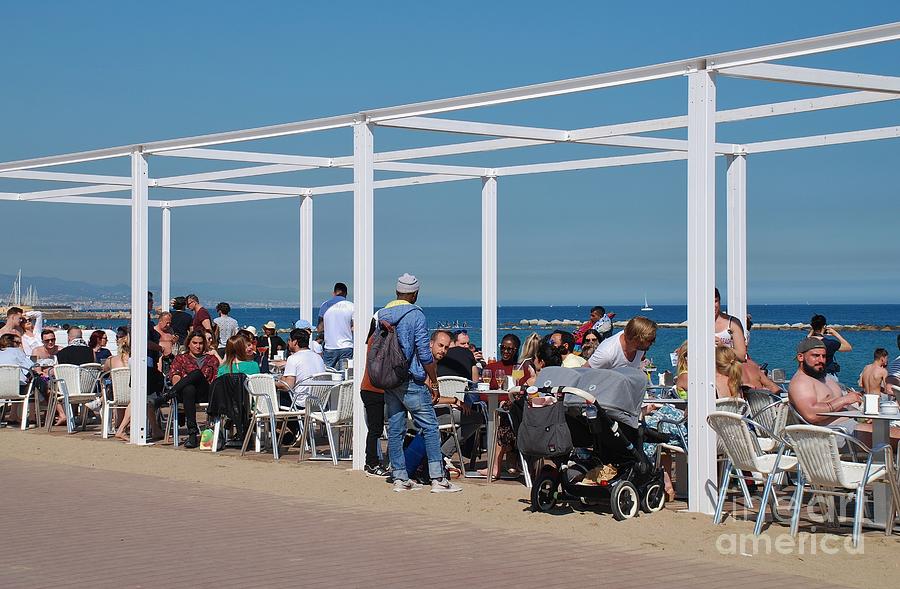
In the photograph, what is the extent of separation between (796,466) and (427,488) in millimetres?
2793

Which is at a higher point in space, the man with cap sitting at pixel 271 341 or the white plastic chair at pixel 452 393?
the man with cap sitting at pixel 271 341

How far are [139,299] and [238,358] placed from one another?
5.16 feet

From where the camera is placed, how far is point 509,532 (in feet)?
23.2

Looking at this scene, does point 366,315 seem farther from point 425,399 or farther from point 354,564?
point 354,564

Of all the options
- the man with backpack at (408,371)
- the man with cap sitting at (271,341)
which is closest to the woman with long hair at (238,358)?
the man with backpack at (408,371)

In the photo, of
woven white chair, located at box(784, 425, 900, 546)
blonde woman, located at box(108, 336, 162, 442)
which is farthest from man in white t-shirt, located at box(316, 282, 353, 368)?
woven white chair, located at box(784, 425, 900, 546)

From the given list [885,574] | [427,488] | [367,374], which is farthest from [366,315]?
[885,574]

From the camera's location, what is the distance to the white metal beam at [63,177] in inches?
547

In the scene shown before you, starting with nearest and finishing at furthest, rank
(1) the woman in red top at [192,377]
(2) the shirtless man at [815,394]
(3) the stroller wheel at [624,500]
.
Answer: (3) the stroller wheel at [624,500], (2) the shirtless man at [815,394], (1) the woman in red top at [192,377]

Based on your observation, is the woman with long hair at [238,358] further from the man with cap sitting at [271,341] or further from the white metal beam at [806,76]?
the white metal beam at [806,76]

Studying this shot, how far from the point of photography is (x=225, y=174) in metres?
15.0

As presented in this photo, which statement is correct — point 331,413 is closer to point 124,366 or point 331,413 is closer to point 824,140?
point 124,366

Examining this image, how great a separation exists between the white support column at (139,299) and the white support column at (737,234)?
19.5 ft

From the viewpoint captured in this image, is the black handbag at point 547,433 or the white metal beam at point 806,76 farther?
the white metal beam at point 806,76
